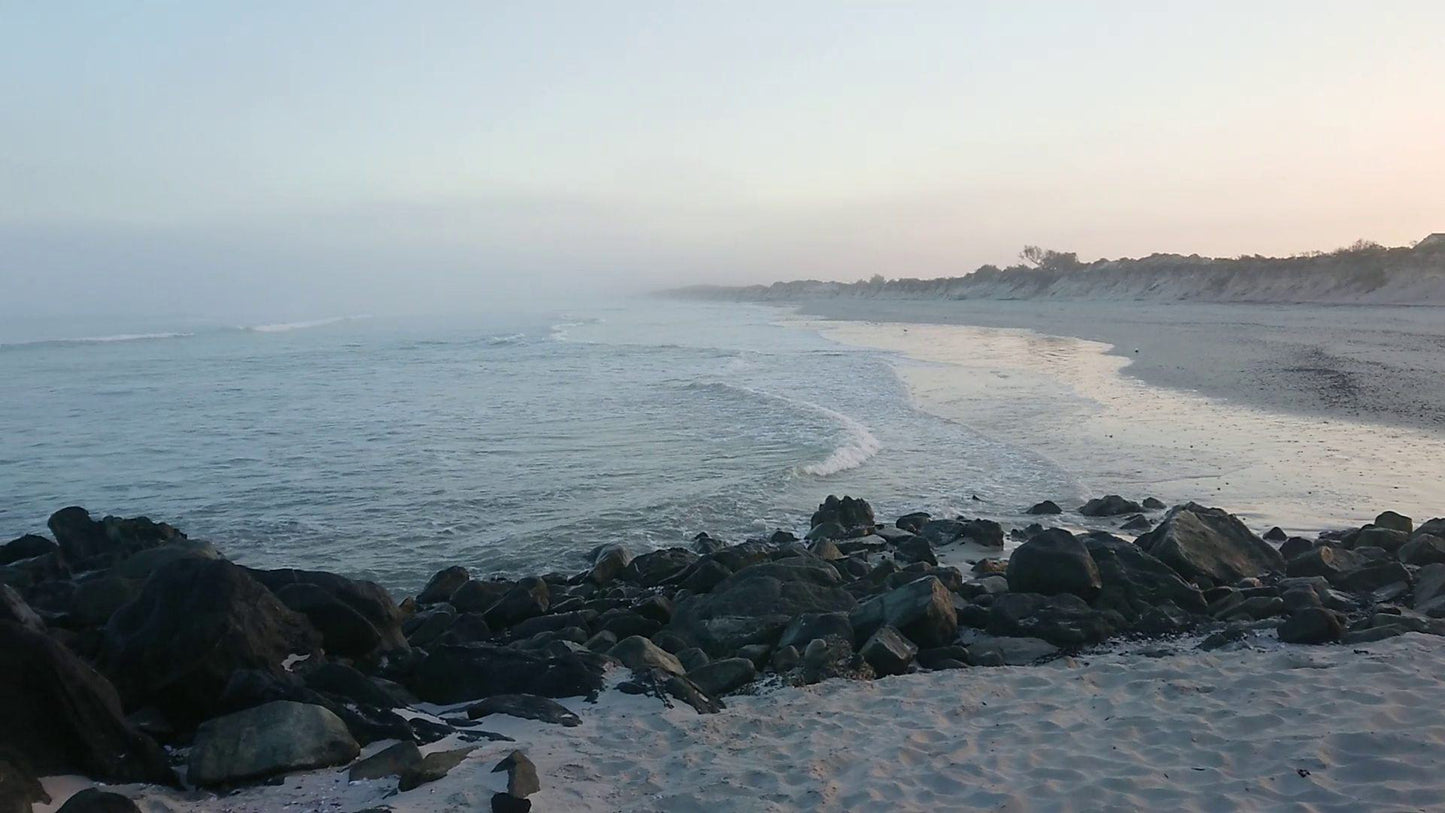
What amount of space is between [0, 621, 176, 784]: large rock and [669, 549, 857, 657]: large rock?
11.4 feet

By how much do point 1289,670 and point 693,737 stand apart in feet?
11.5

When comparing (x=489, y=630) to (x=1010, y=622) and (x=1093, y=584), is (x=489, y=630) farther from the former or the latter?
(x=1093, y=584)

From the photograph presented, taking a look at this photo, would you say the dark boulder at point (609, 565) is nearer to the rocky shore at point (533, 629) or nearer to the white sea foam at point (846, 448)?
the rocky shore at point (533, 629)

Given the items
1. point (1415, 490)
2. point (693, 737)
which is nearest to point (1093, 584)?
point (693, 737)

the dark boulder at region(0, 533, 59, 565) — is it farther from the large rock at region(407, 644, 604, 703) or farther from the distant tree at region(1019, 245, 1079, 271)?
the distant tree at region(1019, 245, 1079, 271)

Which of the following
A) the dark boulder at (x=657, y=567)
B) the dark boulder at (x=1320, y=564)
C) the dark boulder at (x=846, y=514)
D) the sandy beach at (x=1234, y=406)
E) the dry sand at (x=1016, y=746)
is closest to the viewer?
the dry sand at (x=1016, y=746)

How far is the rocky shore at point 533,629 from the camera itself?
4.48 metres

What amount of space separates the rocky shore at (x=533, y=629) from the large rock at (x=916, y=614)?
0.07ft

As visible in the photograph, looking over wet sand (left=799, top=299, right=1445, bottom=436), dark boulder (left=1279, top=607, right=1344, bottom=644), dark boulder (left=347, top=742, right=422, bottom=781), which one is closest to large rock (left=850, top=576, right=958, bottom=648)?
dark boulder (left=1279, top=607, right=1344, bottom=644)

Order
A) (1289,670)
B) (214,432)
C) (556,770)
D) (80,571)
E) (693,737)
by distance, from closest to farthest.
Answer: (556,770)
(693,737)
(1289,670)
(80,571)
(214,432)

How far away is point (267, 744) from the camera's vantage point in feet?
14.9

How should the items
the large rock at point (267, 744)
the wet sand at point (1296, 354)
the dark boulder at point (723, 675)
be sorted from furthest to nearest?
1. the wet sand at point (1296, 354)
2. the dark boulder at point (723, 675)
3. the large rock at point (267, 744)

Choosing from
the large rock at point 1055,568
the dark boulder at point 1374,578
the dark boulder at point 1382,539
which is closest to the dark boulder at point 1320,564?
the dark boulder at point 1374,578

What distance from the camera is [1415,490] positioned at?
Result: 36.1 feet
